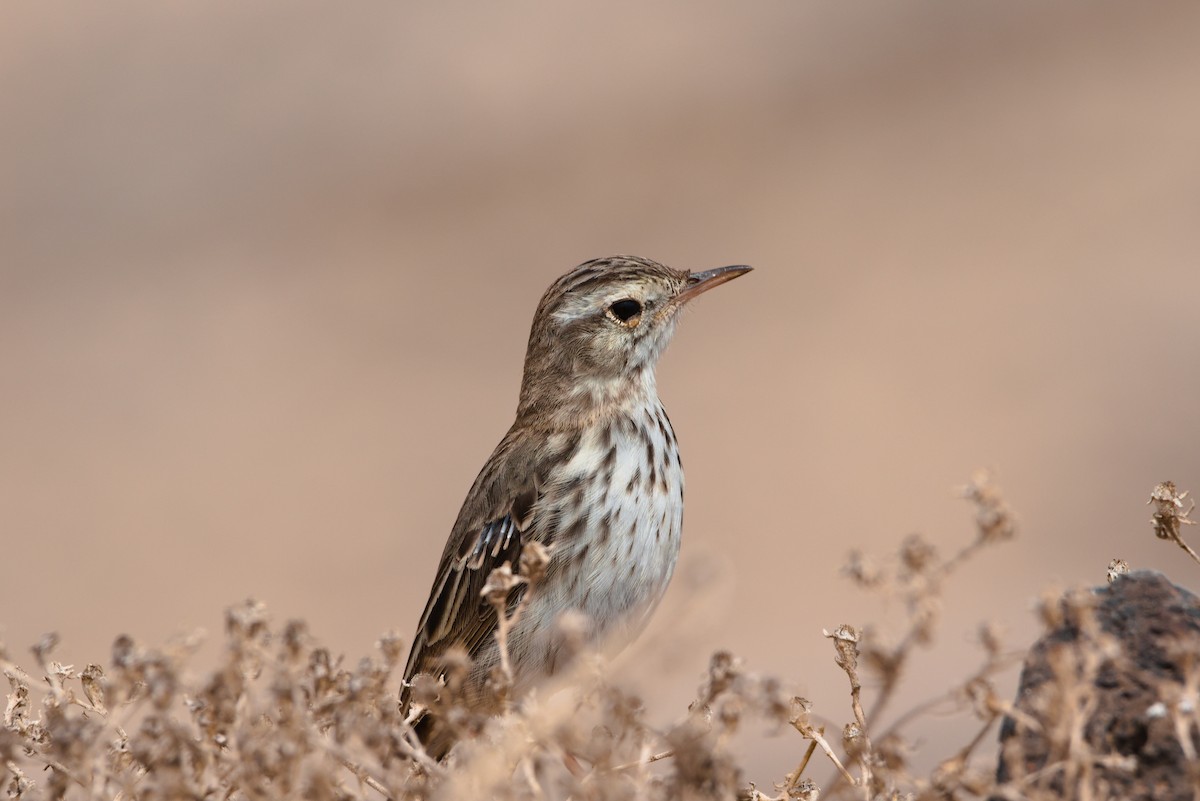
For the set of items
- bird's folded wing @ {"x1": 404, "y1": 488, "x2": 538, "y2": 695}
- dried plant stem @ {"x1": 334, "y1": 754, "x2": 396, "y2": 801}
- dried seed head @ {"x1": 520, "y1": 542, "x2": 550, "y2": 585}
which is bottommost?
dried plant stem @ {"x1": 334, "y1": 754, "x2": 396, "y2": 801}

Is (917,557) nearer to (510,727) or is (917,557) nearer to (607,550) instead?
(510,727)

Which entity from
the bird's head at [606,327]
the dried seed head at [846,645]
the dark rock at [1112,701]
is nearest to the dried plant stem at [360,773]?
the dried seed head at [846,645]

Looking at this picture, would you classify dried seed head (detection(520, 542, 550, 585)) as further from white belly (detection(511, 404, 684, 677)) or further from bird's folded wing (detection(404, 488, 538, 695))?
bird's folded wing (detection(404, 488, 538, 695))

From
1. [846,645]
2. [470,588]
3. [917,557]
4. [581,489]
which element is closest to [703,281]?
[581,489]

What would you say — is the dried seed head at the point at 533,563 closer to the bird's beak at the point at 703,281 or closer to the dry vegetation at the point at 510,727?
the dry vegetation at the point at 510,727

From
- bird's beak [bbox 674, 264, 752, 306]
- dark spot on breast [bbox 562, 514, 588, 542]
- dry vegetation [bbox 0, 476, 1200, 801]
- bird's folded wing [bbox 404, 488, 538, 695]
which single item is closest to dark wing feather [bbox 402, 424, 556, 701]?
bird's folded wing [bbox 404, 488, 538, 695]
